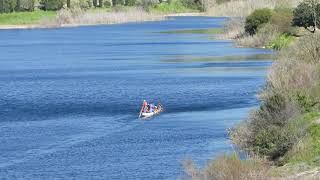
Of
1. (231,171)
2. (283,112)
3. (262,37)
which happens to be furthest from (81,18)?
(231,171)

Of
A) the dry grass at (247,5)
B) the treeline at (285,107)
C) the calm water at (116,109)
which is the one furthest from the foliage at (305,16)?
the dry grass at (247,5)

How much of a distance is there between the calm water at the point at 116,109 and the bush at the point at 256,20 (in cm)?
397

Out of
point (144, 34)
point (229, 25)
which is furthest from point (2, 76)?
→ point (144, 34)

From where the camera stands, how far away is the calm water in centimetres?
3781

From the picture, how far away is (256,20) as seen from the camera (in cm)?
10944

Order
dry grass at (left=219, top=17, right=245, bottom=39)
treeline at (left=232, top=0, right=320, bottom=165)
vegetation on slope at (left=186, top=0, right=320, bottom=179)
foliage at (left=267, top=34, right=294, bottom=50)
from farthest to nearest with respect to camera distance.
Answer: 1. dry grass at (left=219, top=17, right=245, bottom=39)
2. foliage at (left=267, top=34, right=294, bottom=50)
3. treeline at (left=232, top=0, right=320, bottom=165)
4. vegetation on slope at (left=186, top=0, right=320, bottom=179)

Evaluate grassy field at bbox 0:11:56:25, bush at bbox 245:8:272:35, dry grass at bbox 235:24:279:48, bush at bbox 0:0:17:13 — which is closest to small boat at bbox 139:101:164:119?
dry grass at bbox 235:24:279:48

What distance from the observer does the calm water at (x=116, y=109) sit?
124ft

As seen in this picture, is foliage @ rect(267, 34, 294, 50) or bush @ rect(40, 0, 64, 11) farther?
bush @ rect(40, 0, 64, 11)

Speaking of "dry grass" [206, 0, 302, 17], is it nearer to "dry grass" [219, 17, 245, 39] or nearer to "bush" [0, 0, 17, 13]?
"dry grass" [219, 17, 245, 39]

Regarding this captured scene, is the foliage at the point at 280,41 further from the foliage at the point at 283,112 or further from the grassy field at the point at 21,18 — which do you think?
the grassy field at the point at 21,18

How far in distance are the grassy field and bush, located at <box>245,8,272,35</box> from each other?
3229 inches

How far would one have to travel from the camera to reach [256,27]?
109375mm

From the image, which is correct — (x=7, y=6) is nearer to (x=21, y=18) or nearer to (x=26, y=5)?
(x=21, y=18)
